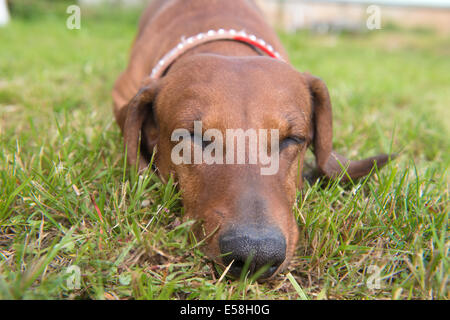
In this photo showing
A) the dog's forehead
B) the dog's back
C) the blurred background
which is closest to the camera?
the dog's forehead

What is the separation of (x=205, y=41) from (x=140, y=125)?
0.78m

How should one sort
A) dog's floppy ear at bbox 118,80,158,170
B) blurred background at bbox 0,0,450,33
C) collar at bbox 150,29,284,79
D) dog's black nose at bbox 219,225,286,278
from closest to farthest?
dog's black nose at bbox 219,225,286,278, dog's floppy ear at bbox 118,80,158,170, collar at bbox 150,29,284,79, blurred background at bbox 0,0,450,33

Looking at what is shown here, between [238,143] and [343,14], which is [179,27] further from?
[343,14]

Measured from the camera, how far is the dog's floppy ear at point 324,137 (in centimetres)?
225

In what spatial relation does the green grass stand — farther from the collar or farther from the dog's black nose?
the collar

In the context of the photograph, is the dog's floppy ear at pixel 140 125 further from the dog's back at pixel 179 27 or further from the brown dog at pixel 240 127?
the dog's back at pixel 179 27

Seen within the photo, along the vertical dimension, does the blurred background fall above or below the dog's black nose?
above

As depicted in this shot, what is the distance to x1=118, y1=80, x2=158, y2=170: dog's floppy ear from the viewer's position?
214 cm

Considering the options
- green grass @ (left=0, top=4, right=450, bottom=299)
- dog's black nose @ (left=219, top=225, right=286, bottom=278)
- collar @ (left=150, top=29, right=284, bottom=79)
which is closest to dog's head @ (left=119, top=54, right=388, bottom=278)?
dog's black nose @ (left=219, top=225, right=286, bottom=278)

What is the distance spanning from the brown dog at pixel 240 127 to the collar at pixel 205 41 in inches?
0.9

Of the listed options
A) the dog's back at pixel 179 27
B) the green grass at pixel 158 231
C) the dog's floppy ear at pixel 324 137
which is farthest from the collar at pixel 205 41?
the green grass at pixel 158 231

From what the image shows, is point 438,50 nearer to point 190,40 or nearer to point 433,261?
point 190,40
